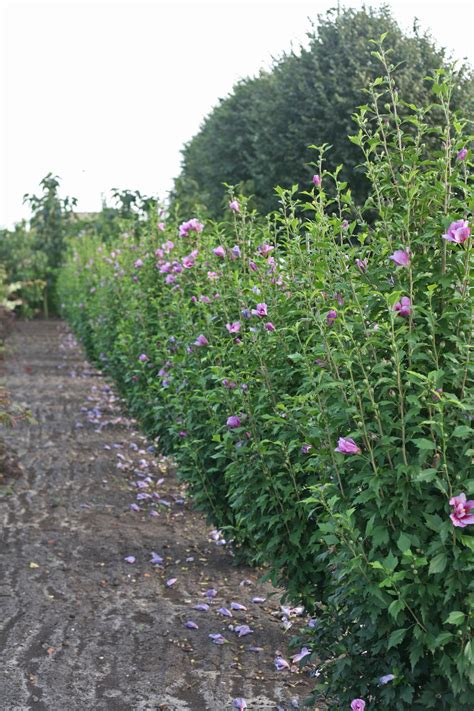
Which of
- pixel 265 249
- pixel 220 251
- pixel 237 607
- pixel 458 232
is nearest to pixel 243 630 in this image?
pixel 237 607

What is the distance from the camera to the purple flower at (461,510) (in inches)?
104

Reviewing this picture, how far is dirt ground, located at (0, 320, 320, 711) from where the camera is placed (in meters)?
3.98

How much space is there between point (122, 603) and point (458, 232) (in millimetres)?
3025

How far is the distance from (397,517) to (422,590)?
9.2 inches

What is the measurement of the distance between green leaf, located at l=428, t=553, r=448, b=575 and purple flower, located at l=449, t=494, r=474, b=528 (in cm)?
10

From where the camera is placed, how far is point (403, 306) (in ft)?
9.46

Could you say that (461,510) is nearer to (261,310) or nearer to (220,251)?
(261,310)

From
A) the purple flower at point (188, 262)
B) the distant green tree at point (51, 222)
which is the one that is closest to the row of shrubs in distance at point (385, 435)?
the purple flower at point (188, 262)

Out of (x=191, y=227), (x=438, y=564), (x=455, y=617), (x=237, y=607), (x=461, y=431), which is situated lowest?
(x=237, y=607)

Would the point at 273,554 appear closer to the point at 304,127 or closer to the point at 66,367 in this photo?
the point at 66,367

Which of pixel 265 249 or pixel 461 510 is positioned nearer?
pixel 461 510

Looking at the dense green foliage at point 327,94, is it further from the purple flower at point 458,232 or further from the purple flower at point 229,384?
the purple flower at point 458,232

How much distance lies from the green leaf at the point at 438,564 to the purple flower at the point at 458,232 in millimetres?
895

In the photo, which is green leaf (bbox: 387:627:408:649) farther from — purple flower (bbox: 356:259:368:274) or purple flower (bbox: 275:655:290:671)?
purple flower (bbox: 275:655:290:671)
